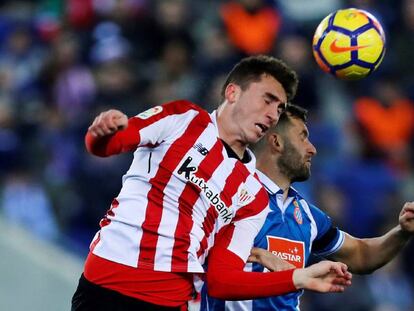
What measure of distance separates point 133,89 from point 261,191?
17.7 feet

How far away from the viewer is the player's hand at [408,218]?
5.60 metres

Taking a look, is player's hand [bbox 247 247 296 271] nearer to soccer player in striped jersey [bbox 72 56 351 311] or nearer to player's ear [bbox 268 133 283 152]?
soccer player in striped jersey [bbox 72 56 351 311]

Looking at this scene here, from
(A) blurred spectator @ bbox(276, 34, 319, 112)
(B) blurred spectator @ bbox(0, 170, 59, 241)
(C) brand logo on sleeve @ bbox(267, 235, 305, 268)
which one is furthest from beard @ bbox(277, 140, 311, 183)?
(B) blurred spectator @ bbox(0, 170, 59, 241)

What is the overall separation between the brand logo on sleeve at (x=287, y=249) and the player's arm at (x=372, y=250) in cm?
40

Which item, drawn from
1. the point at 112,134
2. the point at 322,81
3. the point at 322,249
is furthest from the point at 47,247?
the point at 112,134

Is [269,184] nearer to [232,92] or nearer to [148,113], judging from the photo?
[232,92]

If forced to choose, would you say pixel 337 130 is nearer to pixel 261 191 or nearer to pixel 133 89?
pixel 133 89

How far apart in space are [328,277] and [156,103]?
578 centimetres

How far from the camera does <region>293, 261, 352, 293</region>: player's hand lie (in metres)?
4.59

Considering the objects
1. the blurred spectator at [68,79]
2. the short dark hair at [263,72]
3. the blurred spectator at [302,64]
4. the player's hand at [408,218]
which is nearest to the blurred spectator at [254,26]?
the blurred spectator at [302,64]

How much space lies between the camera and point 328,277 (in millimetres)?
4621

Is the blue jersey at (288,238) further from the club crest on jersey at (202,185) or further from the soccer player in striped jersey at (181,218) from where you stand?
the club crest on jersey at (202,185)

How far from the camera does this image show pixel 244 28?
1078cm

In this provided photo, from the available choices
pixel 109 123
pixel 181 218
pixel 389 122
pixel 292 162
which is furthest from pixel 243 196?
pixel 389 122
